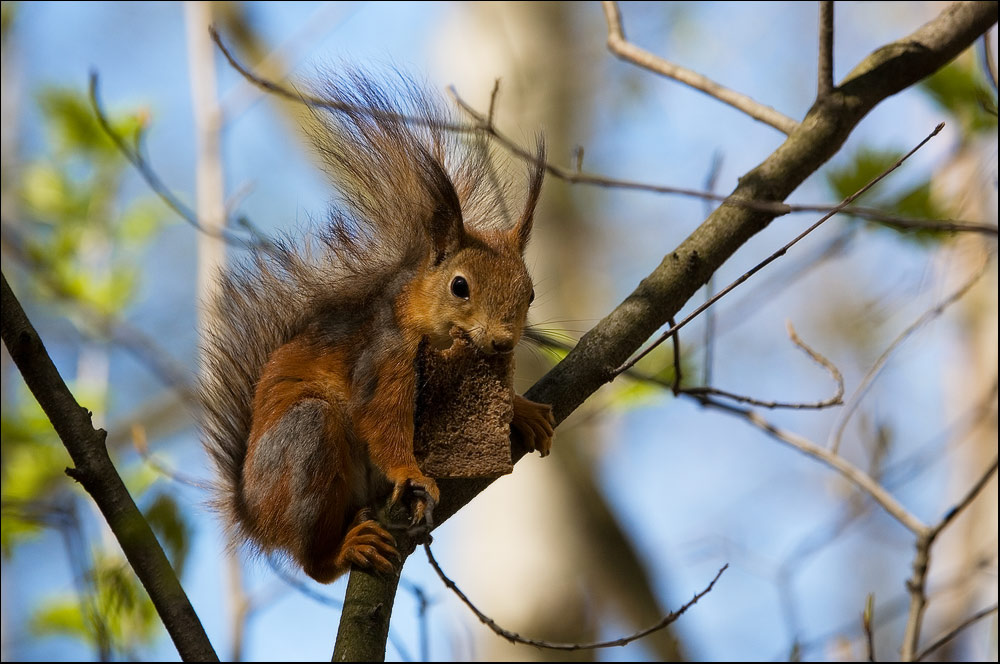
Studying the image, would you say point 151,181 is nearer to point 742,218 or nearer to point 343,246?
point 343,246

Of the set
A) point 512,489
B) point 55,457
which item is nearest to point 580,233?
point 512,489

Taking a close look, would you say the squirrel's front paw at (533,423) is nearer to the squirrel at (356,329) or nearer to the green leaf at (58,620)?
the squirrel at (356,329)

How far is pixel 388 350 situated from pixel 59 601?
8.29ft

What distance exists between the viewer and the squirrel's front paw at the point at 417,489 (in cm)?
217

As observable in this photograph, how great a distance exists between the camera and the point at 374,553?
2.15 metres

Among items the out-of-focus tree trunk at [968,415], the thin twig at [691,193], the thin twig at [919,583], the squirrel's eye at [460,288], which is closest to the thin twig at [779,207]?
the thin twig at [691,193]

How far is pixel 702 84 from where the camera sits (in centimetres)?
278

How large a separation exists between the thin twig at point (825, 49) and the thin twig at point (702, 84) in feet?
0.44

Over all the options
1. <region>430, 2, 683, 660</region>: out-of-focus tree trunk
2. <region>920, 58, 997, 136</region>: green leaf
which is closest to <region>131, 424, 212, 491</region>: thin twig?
<region>430, 2, 683, 660</region>: out-of-focus tree trunk

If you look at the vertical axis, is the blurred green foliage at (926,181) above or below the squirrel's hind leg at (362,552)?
above

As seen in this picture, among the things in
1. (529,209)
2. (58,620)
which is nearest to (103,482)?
(529,209)

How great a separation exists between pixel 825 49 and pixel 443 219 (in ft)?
3.60

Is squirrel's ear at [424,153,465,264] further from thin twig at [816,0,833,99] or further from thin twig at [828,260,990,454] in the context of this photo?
thin twig at [828,260,990,454]

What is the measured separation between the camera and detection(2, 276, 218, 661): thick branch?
166cm
